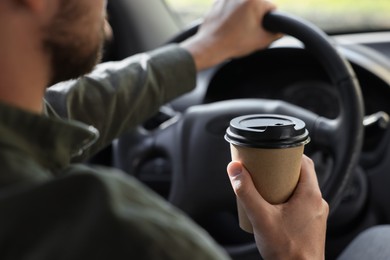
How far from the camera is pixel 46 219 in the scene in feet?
2.23

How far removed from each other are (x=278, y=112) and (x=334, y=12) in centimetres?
98

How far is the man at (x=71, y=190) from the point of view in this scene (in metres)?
0.67

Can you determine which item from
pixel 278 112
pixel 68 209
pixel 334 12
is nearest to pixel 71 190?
pixel 68 209

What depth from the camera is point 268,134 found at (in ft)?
3.53

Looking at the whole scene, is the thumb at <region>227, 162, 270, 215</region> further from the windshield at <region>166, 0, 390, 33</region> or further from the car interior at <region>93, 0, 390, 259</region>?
the windshield at <region>166, 0, 390, 33</region>

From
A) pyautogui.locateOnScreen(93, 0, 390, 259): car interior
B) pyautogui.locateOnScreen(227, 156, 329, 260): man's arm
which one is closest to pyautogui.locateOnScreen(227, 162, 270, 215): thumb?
pyautogui.locateOnScreen(227, 156, 329, 260): man's arm

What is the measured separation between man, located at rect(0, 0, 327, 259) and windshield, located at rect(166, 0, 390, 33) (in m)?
1.28

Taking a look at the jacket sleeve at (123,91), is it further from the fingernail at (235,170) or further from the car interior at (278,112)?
the fingernail at (235,170)

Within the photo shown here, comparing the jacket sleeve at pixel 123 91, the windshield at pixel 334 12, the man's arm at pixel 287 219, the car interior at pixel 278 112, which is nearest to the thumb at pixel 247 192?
the man's arm at pixel 287 219

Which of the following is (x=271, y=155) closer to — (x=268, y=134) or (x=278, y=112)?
(x=268, y=134)

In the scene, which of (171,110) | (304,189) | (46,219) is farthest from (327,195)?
(46,219)

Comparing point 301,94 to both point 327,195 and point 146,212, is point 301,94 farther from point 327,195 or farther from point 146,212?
point 146,212

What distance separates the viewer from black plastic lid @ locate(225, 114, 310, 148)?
3.49ft

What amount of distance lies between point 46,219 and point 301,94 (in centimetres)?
127
